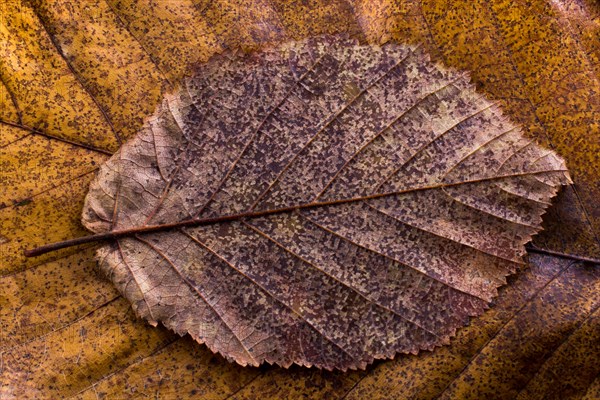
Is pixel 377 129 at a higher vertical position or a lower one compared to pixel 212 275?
higher

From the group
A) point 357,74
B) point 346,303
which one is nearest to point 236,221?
point 346,303

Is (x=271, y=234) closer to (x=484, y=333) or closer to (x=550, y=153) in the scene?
(x=484, y=333)

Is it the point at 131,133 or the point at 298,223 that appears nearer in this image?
the point at 298,223

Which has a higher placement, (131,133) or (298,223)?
(298,223)
